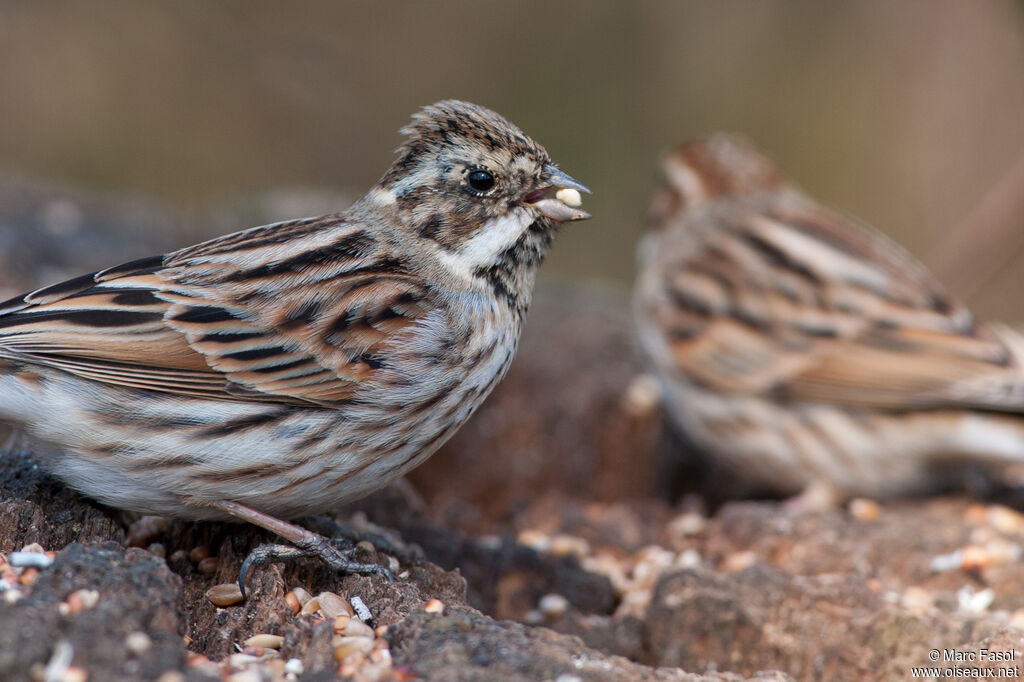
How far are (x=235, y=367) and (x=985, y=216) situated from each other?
5327 millimetres

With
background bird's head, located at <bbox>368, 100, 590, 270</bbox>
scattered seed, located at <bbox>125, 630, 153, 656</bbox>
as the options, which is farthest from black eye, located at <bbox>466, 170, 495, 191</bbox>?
scattered seed, located at <bbox>125, 630, 153, 656</bbox>

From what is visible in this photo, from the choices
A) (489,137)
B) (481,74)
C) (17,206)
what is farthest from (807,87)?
(489,137)

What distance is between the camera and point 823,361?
214 inches

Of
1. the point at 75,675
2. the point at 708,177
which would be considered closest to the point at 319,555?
the point at 75,675

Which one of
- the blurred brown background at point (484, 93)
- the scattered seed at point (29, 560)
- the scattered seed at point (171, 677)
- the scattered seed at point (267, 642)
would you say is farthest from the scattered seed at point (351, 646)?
→ the blurred brown background at point (484, 93)

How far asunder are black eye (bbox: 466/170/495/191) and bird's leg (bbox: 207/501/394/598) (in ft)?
3.87

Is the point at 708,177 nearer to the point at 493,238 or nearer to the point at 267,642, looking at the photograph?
the point at 493,238

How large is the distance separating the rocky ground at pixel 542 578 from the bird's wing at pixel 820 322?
46 centimetres

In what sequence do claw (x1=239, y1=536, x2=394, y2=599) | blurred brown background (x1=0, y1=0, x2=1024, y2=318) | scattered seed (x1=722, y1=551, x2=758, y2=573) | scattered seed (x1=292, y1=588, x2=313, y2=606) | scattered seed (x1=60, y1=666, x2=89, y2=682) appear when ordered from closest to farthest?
scattered seed (x1=60, y1=666, x2=89, y2=682), scattered seed (x1=292, y1=588, x2=313, y2=606), claw (x1=239, y1=536, x2=394, y2=599), scattered seed (x1=722, y1=551, x2=758, y2=573), blurred brown background (x1=0, y1=0, x2=1024, y2=318)

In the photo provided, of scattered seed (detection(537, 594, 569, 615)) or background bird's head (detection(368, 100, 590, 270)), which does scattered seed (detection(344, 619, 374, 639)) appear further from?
background bird's head (detection(368, 100, 590, 270))

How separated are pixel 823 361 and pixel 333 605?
128 inches

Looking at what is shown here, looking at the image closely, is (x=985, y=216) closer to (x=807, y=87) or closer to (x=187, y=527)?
(x=807, y=87)

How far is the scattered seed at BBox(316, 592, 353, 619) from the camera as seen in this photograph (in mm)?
2854

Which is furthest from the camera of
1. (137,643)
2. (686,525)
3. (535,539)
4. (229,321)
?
(686,525)
